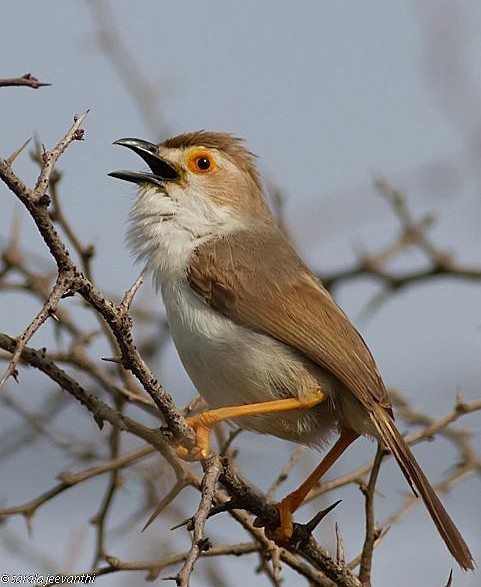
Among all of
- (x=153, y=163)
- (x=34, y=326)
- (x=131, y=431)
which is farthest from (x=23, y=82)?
(x=153, y=163)

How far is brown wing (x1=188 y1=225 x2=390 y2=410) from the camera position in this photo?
14.4ft

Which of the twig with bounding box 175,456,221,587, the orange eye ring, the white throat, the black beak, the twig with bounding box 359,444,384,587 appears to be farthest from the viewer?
the orange eye ring

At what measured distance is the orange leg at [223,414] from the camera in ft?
12.6

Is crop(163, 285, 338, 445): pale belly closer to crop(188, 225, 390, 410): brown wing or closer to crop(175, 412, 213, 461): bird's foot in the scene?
crop(188, 225, 390, 410): brown wing

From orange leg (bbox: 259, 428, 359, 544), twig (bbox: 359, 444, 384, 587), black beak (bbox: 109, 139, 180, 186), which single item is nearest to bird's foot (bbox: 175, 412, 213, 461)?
orange leg (bbox: 259, 428, 359, 544)

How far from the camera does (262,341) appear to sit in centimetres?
444

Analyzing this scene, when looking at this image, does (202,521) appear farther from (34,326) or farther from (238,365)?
(238,365)

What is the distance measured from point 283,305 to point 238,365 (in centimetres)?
40

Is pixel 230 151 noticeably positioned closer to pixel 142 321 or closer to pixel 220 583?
pixel 142 321

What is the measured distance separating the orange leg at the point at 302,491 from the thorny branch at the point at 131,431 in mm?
54

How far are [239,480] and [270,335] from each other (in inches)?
35.2

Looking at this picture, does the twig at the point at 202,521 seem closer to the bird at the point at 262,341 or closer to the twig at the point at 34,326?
the bird at the point at 262,341

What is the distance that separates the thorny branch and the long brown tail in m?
0.27

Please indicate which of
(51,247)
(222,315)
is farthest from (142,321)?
(51,247)
